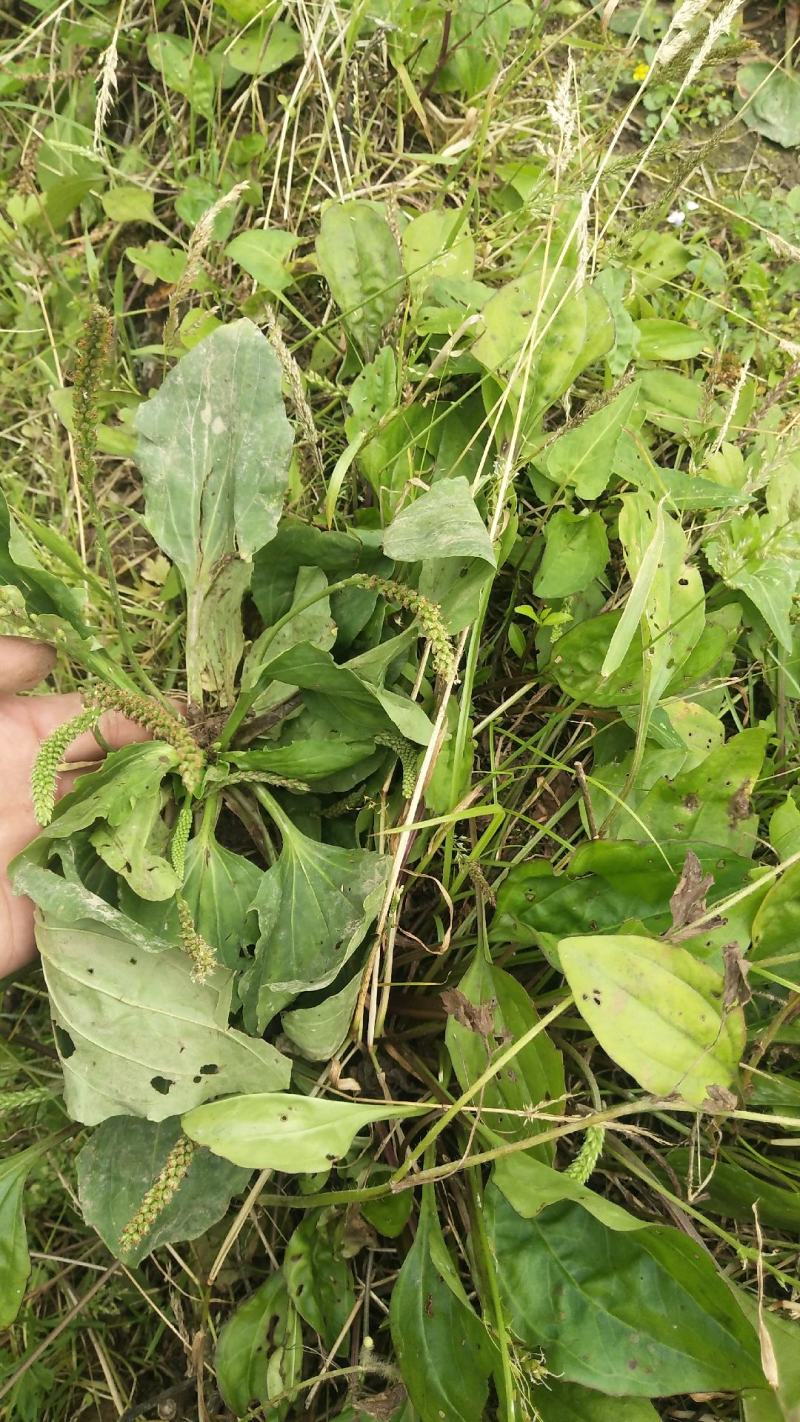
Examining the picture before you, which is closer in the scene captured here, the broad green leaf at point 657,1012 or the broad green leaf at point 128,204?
the broad green leaf at point 657,1012

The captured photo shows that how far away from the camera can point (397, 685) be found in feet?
6.17

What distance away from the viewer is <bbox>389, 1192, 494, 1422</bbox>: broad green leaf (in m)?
1.51

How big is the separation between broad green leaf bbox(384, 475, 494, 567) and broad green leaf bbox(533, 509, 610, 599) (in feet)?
0.92

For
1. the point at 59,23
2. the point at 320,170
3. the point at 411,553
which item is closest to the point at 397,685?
the point at 411,553

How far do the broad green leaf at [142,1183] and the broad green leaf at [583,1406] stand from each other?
2.09 feet

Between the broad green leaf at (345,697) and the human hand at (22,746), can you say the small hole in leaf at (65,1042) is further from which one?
the broad green leaf at (345,697)

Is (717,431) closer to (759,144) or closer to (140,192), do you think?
(759,144)

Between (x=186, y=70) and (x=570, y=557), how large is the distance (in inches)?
69.6

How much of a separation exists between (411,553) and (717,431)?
1041 millimetres

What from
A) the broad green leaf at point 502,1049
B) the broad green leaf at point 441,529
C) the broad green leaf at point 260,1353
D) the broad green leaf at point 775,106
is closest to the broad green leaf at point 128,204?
the broad green leaf at point 441,529

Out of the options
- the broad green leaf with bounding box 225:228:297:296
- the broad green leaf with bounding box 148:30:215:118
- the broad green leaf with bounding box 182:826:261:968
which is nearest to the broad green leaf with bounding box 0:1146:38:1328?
the broad green leaf with bounding box 182:826:261:968

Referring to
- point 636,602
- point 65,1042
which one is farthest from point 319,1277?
point 636,602

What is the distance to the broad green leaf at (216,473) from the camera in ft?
5.98

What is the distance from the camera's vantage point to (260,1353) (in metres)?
1.82
